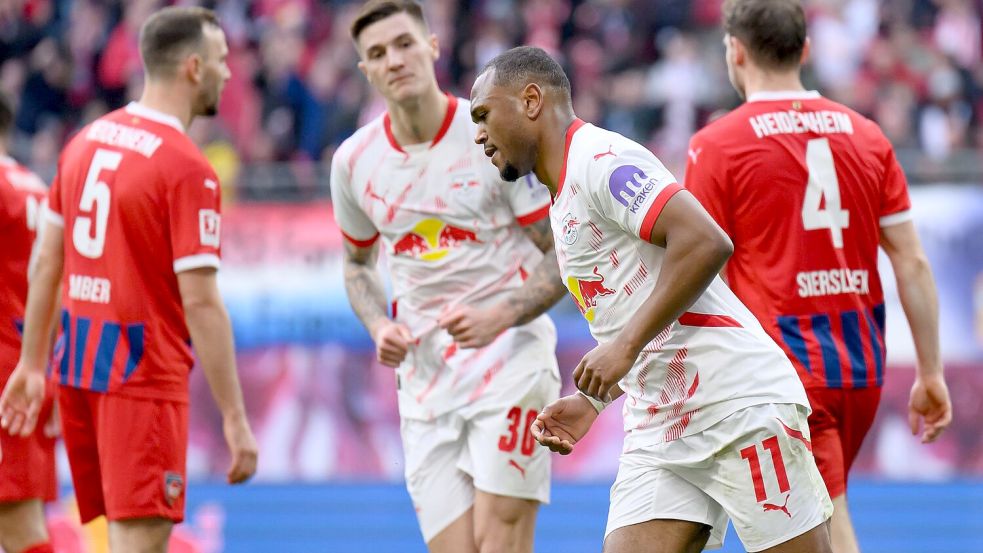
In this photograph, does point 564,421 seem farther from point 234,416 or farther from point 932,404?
point 932,404

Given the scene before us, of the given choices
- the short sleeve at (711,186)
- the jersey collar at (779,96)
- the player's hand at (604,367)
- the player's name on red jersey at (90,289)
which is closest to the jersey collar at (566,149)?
the player's hand at (604,367)

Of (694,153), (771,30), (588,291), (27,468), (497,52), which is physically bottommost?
(27,468)

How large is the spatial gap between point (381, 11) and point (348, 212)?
35.7 inches

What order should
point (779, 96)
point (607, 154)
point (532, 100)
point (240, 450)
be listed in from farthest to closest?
point (240, 450) < point (779, 96) < point (532, 100) < point (607, 154)

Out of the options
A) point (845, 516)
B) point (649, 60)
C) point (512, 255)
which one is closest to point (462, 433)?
point (512, 255)

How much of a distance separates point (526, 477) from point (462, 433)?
37cm

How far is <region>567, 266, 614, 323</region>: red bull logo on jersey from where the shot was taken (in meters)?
4.35

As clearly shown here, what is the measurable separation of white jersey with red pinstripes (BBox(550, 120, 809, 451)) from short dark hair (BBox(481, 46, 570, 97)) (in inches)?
7.3

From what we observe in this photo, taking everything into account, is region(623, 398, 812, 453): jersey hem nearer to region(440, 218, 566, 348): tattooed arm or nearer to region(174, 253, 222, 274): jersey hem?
region(440, 218, 566, 348): tattooed arm

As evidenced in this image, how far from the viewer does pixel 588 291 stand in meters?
4.41

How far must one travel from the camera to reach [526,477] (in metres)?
5.66

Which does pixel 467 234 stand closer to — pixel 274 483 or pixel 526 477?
pixel 526 477

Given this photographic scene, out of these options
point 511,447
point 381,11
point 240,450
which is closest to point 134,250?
point 240,450

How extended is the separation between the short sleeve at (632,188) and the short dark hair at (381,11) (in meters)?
2.04
